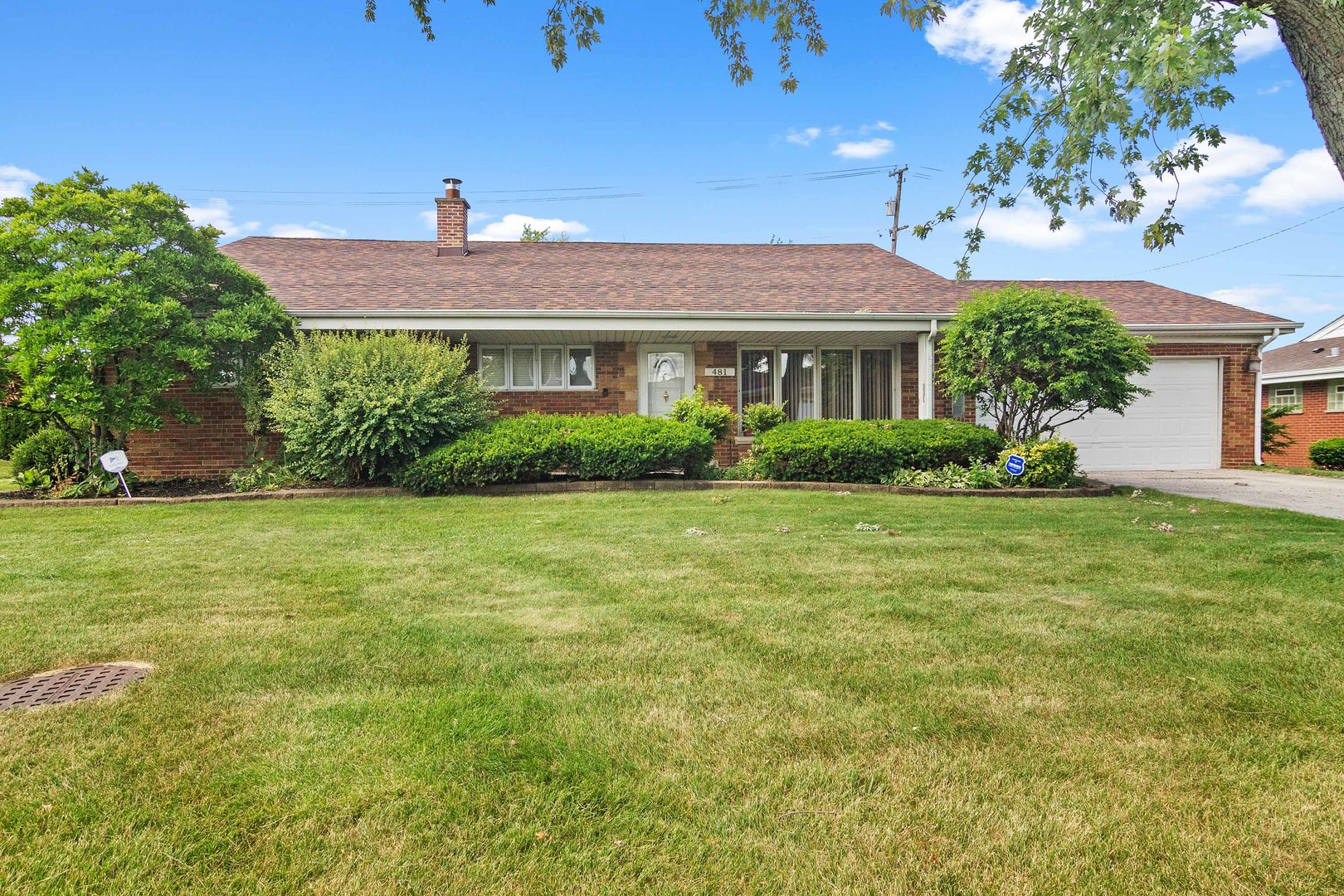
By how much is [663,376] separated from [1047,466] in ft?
22.3

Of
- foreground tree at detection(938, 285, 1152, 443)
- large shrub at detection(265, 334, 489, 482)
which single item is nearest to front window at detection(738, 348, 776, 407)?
foreground tree at detection(938, 285, 1152, 443)

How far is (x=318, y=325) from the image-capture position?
11422mm

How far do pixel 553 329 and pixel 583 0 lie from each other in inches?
253

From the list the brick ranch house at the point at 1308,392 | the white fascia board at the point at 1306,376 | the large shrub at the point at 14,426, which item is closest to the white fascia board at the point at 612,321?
the large shrub at the point at 14,426

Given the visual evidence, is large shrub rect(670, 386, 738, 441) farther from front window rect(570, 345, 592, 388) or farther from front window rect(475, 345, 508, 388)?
front window rect(475, 345, 508, 388)

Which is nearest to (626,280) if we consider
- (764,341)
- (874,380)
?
(764,341)

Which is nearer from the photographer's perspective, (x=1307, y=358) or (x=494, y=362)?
(x=494, y=362)

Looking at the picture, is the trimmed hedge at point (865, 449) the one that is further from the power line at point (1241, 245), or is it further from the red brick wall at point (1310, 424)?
the red brick wall at point (1310, 424)

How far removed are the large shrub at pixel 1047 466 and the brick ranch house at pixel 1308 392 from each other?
13.7 meters

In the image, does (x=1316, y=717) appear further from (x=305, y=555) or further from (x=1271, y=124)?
(x=1271, y=124)

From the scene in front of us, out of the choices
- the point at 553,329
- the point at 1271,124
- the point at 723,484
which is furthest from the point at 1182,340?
the point at 553,329

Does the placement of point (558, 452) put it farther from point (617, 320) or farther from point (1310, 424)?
point (1310, 424)

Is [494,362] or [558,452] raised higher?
[494,362]

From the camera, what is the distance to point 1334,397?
781 inches
